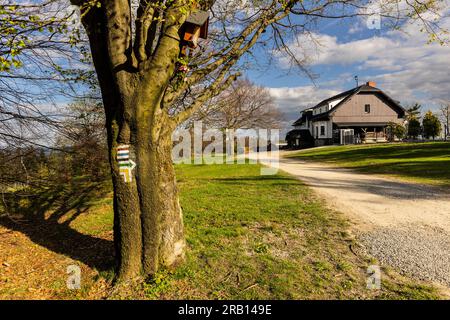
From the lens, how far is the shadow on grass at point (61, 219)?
520 cm

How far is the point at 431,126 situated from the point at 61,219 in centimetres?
4691


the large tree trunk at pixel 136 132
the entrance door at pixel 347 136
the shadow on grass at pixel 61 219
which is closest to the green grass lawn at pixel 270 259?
the large tree trunk at pixel 136 132

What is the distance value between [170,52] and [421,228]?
5.57 meters

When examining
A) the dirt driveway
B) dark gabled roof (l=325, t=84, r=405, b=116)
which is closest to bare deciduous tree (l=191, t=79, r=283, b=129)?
dark gabled roof (l=325, t=84, r=405, b=116)

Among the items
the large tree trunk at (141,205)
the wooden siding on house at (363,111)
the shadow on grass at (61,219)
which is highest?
the wooden siding on house at (363,111)

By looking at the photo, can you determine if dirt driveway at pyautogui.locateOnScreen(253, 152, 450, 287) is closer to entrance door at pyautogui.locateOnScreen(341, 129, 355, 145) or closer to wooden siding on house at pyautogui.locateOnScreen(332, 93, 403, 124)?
entrance door at pyautogui.locateOnScreen(341, 129, 355, 145)

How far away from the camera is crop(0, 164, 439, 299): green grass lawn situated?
356 cm

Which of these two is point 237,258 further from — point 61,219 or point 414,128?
point 414,128

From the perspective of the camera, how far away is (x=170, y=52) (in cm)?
386

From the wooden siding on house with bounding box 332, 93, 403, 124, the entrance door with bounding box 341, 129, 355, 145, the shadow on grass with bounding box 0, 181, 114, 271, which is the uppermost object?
the wooden siding on house with bounding box 332, 93, 403, 124

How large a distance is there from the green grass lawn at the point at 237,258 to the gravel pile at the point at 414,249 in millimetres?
286

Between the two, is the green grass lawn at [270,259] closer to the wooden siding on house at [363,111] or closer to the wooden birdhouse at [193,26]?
the wooden birdhouse at [193,26]

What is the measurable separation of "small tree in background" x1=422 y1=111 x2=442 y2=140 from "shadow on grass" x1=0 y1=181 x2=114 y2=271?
44792 millimetres
